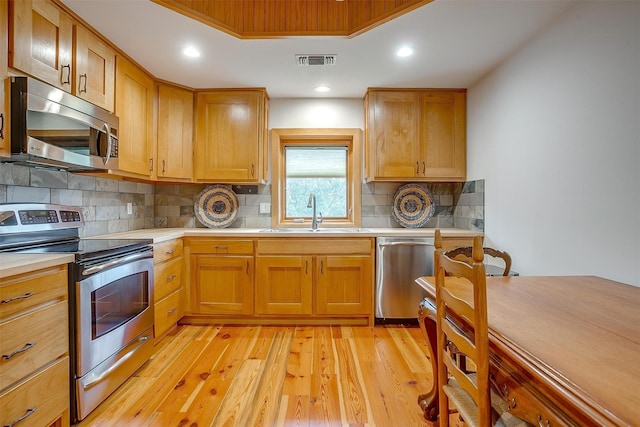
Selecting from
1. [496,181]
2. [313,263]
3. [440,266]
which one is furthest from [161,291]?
[496,181]

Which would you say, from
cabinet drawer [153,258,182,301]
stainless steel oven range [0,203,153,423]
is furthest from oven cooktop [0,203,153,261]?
cabinet drawer [153,258,182,301]

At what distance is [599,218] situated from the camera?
156cm

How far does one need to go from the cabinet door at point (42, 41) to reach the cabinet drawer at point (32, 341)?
120 cm

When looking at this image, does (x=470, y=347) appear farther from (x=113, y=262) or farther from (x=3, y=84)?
(x=3, y=84)

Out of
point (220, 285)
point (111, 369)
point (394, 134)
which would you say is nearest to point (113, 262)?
point (111, 369)

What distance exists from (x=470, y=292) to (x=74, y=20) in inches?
104

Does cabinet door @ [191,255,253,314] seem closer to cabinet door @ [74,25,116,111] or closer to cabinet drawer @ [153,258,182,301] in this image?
cabinet drawer @ [153,258,182,301]

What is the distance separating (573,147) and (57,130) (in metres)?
2.88

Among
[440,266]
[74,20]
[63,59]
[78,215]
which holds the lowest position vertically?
[440,266]

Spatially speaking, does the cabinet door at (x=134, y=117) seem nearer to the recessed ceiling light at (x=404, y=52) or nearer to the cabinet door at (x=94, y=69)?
the cabinet door at (x=94, y=69)

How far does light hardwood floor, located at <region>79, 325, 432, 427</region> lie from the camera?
1.57 m

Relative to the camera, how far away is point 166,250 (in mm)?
2418

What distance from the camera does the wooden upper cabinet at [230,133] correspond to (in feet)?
9.76

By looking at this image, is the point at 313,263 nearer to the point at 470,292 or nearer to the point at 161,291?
the point at 161,291
